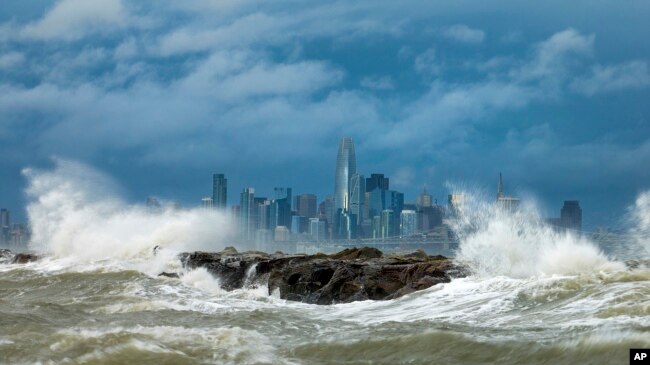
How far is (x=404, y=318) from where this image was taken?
15141mm

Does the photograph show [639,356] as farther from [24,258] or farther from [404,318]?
[24,258]

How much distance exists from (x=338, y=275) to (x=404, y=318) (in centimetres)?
536

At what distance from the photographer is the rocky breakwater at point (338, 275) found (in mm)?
19328

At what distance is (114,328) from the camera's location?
43.2ft

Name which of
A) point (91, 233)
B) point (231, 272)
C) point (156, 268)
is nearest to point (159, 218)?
point (91, 233)

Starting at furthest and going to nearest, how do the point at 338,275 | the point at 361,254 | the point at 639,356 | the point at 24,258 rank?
the point at 24,258, the point at 361,254, the point at 338,275, the point at 639,356

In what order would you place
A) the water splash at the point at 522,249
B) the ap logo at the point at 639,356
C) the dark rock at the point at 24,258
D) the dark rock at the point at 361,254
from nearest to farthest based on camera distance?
the ap logo at the point at 639,356 < the water splash at the point at 522,249 < the dark rock at the point at 361,254 < the dark rock at the point at 24,258

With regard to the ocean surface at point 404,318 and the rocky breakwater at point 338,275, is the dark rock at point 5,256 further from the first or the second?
the rocky breakwater at point 338,275

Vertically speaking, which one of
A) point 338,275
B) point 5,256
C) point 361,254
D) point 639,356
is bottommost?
point 5,256

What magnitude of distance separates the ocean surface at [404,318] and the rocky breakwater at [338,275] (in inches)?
19.4

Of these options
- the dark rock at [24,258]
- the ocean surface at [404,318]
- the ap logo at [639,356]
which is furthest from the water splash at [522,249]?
the dark rock at [24,258]

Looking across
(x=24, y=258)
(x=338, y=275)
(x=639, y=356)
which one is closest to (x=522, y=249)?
(x=338, y=275)

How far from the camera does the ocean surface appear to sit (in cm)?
1069

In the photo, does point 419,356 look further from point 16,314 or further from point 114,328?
point 16,314
